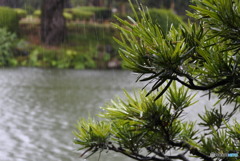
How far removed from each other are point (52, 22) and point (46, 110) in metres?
6.67

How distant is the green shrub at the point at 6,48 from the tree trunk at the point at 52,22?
0.84 m

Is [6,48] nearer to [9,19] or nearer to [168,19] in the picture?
[9,19]

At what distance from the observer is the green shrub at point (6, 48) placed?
28.9 feet

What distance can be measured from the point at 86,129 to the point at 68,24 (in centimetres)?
1101

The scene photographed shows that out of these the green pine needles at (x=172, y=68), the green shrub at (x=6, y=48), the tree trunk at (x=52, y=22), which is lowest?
the green shrub at (x=6, y=48)

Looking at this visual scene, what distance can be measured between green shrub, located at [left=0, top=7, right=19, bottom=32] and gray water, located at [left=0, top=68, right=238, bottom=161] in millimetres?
3958

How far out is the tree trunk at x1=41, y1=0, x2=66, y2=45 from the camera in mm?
10344

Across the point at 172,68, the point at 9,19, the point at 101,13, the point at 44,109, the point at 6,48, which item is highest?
the point at 172,68

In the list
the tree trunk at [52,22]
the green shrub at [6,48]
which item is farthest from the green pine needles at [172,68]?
the tree trunk at [52,22]

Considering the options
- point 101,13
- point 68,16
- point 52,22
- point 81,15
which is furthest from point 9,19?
point 101,13

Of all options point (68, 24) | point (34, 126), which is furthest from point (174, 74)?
point (68, 24)

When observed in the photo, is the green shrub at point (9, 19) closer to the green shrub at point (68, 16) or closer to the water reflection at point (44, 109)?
the green shrub at point (68, 16)

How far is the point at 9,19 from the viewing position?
11094mm

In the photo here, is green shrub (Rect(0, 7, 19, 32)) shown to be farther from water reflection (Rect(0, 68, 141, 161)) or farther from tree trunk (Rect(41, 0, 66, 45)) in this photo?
water reflection (Rect(0, 68, 141, 161))
